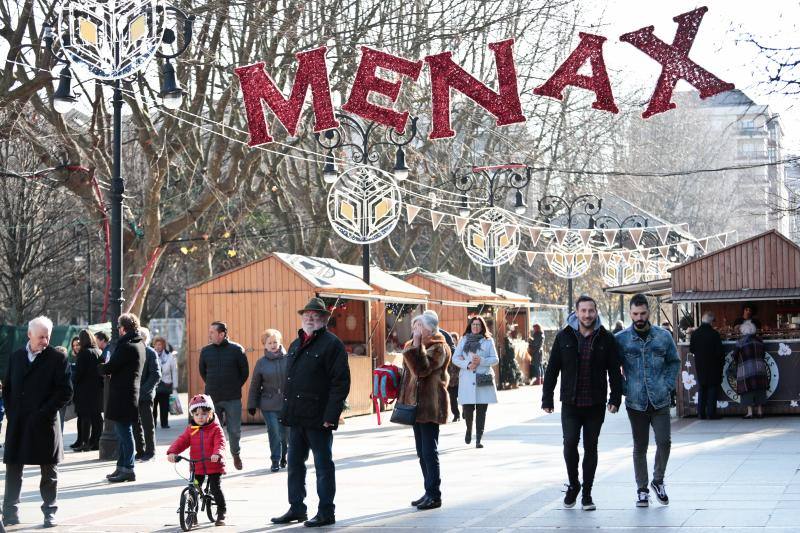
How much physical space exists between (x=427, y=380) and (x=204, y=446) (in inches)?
82.2

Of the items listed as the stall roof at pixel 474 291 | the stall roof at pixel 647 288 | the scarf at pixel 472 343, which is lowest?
the scarf at pixel 472 343

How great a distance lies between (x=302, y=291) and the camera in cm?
2142

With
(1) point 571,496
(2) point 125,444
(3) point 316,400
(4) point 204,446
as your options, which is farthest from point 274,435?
(1) point 571,496

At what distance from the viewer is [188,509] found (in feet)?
31.6

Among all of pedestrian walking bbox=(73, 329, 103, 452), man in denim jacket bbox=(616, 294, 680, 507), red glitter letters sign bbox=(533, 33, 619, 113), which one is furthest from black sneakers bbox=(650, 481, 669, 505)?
pedestrian walking bbox=(73, 329, 103, 452)

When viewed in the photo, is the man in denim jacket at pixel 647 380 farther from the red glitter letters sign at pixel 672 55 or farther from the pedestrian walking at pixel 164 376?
the pedestrian walking at pixel 164 376

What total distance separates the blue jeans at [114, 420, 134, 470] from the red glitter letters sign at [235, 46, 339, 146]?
4.78 meters

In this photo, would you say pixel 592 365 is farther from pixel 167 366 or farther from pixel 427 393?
pixel 167 366

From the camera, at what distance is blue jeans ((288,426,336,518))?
9.71 meters

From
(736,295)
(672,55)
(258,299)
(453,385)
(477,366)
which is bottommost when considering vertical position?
(453,385)

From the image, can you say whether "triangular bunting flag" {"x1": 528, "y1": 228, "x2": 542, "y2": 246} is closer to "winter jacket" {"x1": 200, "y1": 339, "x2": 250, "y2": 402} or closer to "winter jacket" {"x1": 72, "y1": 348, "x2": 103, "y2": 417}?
"winter jacket" {"x1": 72, "y1": 348, "x2": 103, "y2": 417}

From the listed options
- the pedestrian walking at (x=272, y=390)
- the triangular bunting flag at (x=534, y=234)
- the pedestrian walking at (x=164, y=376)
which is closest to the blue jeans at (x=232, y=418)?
the pedestrian walking at (x=272, y=390)

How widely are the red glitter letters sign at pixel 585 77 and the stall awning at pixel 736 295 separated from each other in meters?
5.51

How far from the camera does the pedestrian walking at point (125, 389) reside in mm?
12930
